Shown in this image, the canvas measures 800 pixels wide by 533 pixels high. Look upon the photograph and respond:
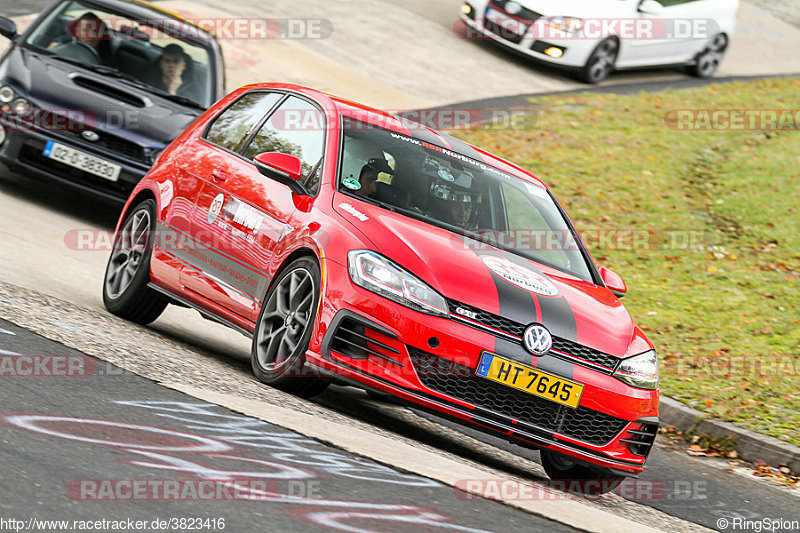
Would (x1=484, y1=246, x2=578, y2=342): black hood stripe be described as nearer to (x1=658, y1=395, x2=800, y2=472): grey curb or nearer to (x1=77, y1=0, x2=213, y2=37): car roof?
(x1=658, y1=395, x2=800, y2=472): grey curb

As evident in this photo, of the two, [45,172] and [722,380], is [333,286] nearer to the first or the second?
[722,380]

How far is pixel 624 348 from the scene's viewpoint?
6262 mm

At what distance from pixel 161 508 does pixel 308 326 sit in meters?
2.22

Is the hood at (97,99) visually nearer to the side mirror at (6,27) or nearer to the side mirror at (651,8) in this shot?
the side mirror at (6,27)

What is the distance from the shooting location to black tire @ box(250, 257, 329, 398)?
6.21 meters

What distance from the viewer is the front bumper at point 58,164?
11.0m

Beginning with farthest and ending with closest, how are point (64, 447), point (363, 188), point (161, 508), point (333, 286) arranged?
point (363, 188) < point (333, 286) < point (64, 447) < point (161, 508)

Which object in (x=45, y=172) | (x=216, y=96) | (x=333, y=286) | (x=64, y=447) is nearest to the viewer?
(x=64, y=447)

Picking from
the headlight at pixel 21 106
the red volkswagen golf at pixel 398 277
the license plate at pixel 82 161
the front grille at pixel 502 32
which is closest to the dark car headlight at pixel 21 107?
the headlight at pixel 21 106

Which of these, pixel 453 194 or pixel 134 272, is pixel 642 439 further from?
pixel 134 272

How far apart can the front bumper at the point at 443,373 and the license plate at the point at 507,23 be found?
15324 mm

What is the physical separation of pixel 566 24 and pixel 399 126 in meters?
13.6

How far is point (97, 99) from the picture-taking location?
443 inches

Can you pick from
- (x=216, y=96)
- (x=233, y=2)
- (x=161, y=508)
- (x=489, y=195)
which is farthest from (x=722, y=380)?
(x=233, y=2)
